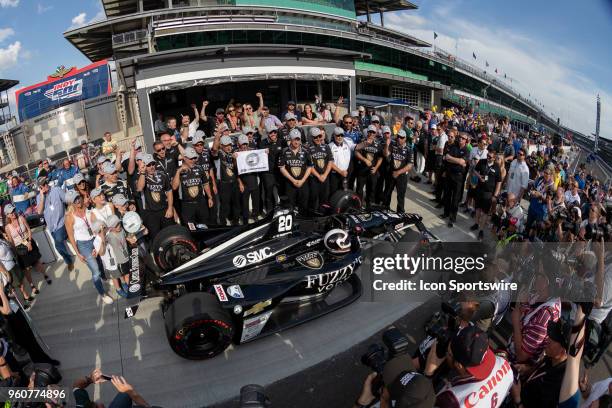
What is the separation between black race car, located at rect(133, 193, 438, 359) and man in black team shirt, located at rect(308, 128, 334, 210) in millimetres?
1384

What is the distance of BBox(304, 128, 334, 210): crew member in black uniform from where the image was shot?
6723mm

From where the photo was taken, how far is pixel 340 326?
462 cm

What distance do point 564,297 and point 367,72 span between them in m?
32.6

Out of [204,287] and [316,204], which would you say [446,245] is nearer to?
[316,204]

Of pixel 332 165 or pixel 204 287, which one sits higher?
pixel 332 165

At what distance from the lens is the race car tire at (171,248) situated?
15.4ft

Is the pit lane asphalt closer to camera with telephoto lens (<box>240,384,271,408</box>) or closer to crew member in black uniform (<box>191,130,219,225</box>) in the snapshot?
camera with telephoto lens (<box>240,384,271,408</box>)

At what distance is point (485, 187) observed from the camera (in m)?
7.12

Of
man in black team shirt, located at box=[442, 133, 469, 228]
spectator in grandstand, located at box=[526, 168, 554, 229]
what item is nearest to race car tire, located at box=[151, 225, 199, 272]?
man in black team shirt, located at box=[442, 133, 469, 228]

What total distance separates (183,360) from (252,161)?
3.48m

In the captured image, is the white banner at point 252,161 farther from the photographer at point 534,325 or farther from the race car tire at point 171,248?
the photographer at point 534,325

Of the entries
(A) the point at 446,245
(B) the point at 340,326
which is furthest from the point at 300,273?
(A) the point at 446,245

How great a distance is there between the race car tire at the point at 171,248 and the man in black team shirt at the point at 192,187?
3.57 feet

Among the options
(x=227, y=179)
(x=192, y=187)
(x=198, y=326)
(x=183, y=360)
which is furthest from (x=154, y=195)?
(x=198, y=326)
